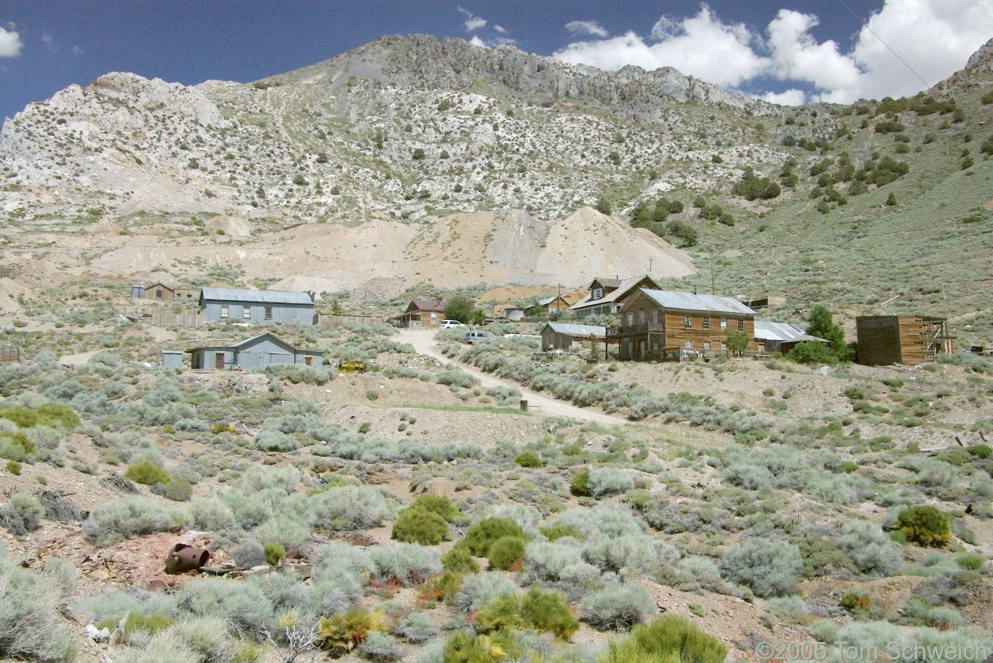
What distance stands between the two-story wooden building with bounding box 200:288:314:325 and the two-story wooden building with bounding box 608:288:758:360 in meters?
31.0

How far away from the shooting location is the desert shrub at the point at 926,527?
16750 mm

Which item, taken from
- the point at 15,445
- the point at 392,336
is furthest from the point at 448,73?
the point at 15,445

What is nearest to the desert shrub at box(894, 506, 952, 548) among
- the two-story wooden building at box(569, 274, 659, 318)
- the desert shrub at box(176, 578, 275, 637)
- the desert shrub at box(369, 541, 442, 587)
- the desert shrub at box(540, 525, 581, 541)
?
the desert shrub at box(540, 525, 581, 541)

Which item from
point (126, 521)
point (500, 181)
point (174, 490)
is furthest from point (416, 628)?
point (500, 181)

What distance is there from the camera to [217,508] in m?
13.2

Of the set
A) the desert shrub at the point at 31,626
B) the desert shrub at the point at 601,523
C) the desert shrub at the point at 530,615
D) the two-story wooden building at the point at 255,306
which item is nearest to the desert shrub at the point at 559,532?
the desert shrub at the point at 601,523

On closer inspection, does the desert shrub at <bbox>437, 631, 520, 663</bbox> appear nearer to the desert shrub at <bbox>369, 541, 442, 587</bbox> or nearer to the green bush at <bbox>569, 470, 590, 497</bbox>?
the desert shrub at <bbox>369, 541, 442, 587</bbox>

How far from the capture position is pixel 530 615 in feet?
31.2

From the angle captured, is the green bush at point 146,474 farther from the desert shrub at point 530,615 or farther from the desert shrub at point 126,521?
the desert shrub at point 530,615

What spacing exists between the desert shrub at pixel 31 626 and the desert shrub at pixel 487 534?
764 centimetres

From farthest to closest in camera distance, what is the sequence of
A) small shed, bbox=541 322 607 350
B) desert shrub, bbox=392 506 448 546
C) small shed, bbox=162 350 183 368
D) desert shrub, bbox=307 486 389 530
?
small shed, bbox=541 322 607 350
small shed, bbox=162 350 183 368
desert shrub, bbox=307 486 389 530
desert shrub, bbox=392 506 448 546

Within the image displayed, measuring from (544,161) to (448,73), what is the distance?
43.5 metres

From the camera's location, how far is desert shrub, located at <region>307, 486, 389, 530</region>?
15.0 m

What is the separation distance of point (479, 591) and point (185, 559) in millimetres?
4465
